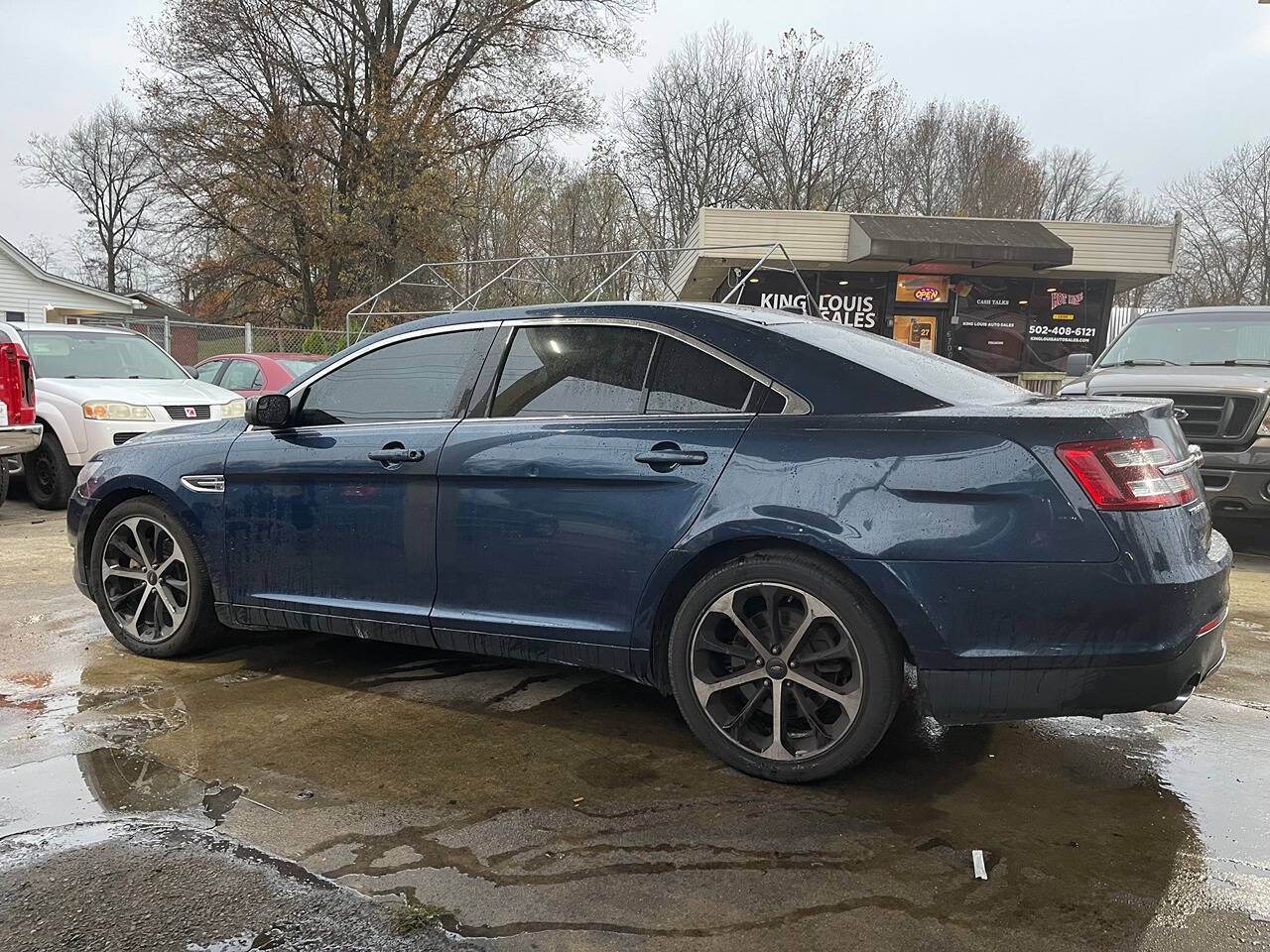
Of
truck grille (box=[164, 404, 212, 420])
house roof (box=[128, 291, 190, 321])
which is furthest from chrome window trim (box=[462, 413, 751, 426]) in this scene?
house roof (box=[128, 291, 190, 321])

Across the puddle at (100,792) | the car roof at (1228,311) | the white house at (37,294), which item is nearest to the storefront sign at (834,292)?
the car roof at (1228,311)

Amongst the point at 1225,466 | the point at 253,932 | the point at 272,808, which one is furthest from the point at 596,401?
the point at 1225,466

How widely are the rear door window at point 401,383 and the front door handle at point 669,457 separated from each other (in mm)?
932

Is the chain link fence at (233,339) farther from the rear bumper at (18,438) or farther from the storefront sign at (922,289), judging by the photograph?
the rear bumper at (18,438)

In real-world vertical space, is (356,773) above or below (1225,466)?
below

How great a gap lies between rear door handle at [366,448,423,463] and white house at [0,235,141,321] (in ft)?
109

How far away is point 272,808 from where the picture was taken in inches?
112

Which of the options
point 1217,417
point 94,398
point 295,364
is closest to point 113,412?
point 94,398

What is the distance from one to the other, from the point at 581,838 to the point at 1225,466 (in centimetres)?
602

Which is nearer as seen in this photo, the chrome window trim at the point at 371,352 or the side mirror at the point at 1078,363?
the chrome window trim at the point at 371,352

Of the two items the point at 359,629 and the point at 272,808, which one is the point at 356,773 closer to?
the point at 272,808

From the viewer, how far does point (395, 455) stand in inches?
145

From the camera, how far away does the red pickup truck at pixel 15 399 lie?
7.61 meters

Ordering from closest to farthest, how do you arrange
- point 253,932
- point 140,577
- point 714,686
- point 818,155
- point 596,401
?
point 253,932 < point 714,686 < point 596,401 < point 140,577 < point 818,155
